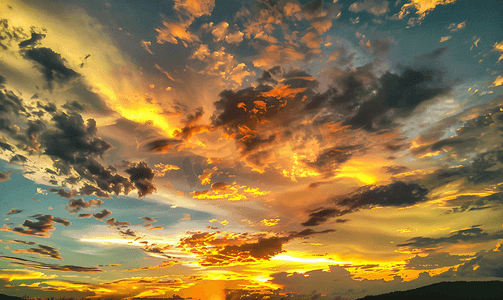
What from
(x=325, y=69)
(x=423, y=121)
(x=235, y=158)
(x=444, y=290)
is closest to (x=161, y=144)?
(x=235, y=158)

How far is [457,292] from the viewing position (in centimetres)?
11844

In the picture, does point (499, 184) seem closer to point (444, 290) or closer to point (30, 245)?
point (30, 245)

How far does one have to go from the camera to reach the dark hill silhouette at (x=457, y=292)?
357 ft

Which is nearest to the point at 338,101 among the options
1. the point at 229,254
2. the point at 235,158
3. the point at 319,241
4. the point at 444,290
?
the point at 235,158

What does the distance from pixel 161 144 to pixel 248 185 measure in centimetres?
901

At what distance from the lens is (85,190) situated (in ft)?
65.8

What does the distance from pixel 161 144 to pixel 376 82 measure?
53.1ft

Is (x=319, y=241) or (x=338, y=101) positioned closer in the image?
(x=338, y=101)

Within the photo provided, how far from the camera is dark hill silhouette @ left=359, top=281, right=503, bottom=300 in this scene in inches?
4289

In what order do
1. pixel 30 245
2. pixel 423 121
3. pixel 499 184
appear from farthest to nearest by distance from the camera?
pixel 30 245
pixel 499 184
pixel 423 121

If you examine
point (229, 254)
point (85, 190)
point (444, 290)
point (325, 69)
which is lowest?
point (444, 290)

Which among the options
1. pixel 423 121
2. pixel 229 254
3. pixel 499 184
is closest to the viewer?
pixel 423 121

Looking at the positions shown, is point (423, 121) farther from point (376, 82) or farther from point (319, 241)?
point (319, 241)

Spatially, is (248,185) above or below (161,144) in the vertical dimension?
below
